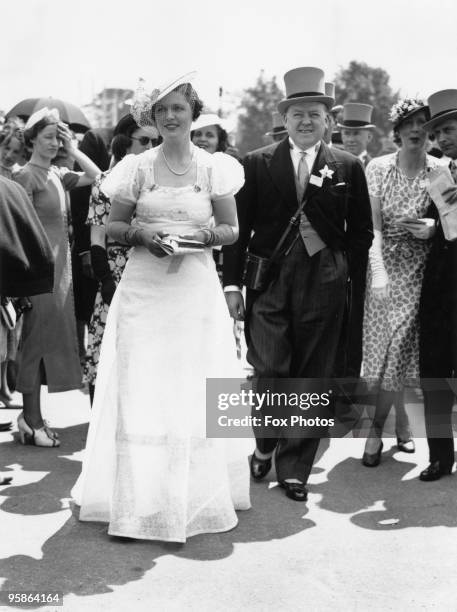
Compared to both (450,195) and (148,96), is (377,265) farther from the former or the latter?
(148,96)

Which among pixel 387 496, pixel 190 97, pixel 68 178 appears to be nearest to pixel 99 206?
pixel 68 178

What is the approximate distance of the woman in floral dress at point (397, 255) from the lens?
5.90 m

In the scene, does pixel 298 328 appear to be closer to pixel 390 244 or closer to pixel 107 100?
pixel 390 244

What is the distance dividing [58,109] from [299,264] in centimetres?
586

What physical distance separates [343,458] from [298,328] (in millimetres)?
1184

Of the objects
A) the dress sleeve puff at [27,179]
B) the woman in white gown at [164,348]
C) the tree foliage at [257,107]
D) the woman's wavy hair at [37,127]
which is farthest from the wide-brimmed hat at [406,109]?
the tree foliage at [257,107]

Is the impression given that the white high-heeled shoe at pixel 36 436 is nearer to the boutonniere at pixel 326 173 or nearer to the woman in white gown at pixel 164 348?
the woman in white gown at pixel 164 348

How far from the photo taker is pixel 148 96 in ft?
15.6

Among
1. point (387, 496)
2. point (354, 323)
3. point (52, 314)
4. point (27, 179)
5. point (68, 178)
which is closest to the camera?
point (387, 496)

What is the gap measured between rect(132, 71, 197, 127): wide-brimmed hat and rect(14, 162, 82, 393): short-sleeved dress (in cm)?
150

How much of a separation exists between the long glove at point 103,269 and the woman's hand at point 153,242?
4.73 ft

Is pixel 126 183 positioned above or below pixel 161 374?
above

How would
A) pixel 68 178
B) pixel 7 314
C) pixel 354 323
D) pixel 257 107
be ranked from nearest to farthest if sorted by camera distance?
pixel 7 314 → pixel 354 323 → pixel 68 178 → pixel 257 107

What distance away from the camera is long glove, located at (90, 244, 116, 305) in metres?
5.93
